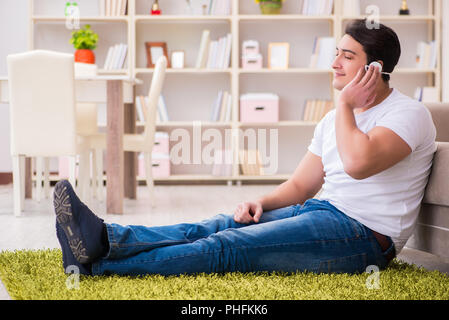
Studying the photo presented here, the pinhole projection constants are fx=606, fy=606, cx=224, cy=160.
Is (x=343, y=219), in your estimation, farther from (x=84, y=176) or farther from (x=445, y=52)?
(x=445, y=52)

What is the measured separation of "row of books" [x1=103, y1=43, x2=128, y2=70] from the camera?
5070mm

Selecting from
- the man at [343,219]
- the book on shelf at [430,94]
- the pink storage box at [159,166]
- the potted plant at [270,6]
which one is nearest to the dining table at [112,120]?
the pink storage box at [159,166]

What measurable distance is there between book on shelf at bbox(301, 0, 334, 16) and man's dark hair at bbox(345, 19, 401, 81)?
3.63 meters

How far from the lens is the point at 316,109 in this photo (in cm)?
514

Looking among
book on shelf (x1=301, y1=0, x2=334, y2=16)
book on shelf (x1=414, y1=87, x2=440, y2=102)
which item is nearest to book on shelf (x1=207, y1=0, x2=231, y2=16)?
book on shelf (x1=301, y1=0, x2=334, y2=16)

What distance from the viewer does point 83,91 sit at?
3.35m

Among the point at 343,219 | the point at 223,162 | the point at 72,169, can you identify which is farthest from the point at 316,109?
→ the point at 343,219

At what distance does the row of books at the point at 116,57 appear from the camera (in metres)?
5.07

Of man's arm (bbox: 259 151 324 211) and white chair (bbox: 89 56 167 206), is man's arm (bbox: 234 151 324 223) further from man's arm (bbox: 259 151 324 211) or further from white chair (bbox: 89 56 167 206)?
white chair (bbox: 89 56 167 206)

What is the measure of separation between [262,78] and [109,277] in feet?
13.3

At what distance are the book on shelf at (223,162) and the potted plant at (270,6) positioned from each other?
1.22m

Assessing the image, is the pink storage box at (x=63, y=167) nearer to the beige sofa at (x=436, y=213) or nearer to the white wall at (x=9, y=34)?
the white wall at (x=9, y=34)

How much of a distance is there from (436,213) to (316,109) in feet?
11.6
